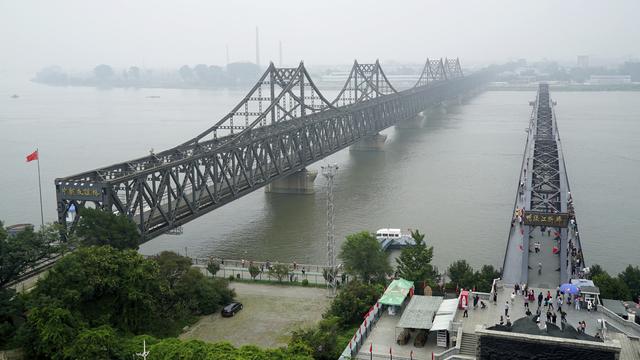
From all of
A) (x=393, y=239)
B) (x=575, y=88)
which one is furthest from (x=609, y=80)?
(x=393, y=239)

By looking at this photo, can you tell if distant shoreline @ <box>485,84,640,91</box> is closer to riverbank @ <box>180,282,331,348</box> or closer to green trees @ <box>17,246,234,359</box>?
riverbank @ <box>180,282,331,348</box>

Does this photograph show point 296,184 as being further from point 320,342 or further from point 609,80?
point 609,80

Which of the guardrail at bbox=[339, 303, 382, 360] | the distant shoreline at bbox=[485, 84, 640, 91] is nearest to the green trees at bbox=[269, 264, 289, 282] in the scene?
the guardrail at bbox=[339, 303, 382, 360]

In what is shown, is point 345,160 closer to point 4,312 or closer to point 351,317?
point 351,317

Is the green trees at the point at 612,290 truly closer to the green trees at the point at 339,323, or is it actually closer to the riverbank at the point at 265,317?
the green trees at the point at 339,323

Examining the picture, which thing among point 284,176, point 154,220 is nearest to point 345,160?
point 284,176
